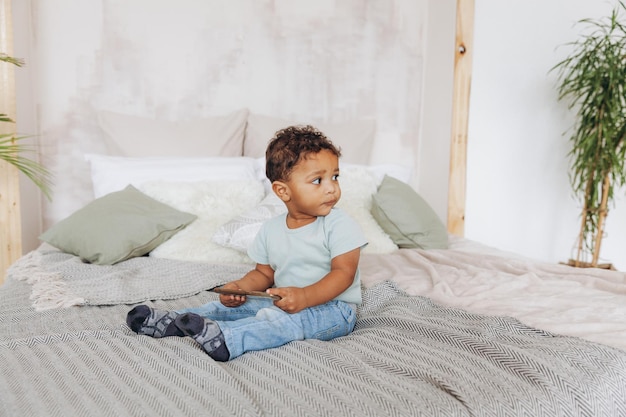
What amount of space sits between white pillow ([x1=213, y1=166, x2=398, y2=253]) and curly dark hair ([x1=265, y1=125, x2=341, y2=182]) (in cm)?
61

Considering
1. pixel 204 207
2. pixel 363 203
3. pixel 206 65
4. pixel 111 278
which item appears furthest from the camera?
pixel 206 65

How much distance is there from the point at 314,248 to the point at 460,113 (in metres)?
2.19

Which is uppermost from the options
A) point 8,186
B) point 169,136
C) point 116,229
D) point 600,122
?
point 600,122

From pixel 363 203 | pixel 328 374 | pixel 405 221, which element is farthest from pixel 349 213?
pixel 328 374

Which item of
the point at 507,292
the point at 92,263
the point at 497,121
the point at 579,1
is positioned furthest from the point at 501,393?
the point at 579,1

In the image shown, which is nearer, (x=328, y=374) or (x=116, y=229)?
(x=328, y=374)

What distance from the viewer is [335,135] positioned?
9.32ft

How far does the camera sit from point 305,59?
9.91ft

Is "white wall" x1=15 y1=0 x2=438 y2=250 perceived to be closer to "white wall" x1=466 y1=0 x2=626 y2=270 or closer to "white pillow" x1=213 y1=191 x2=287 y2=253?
"white wall" x1=466 y1=0 x2=626 y2=270

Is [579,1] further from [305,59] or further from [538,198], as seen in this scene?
[305,59]

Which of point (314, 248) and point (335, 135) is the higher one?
point (335, 135)

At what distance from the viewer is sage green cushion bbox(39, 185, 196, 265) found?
6.22 ft

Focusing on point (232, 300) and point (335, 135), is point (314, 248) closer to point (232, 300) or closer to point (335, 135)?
point (232, 300)

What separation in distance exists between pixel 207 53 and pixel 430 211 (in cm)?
Answer: 141
